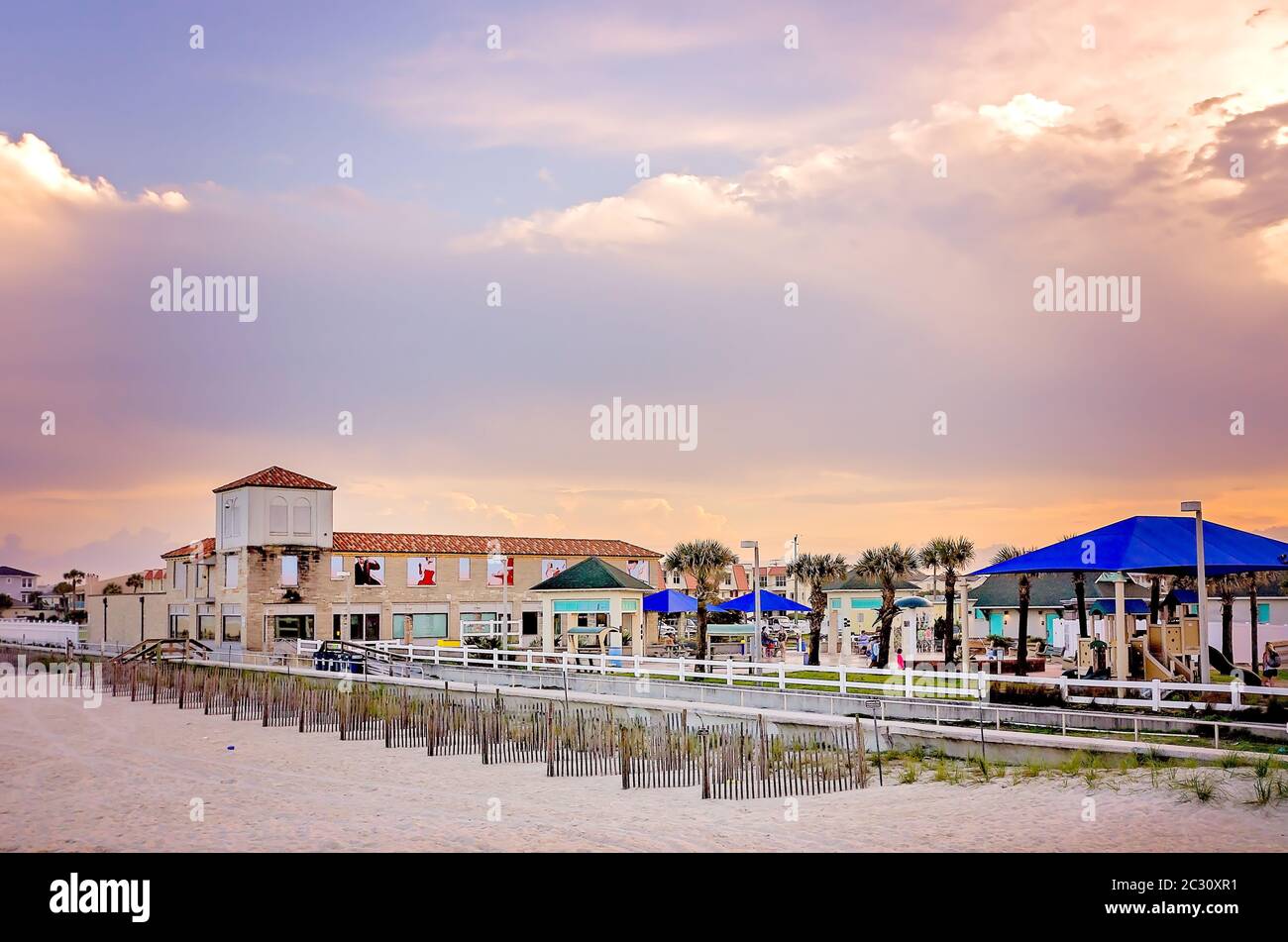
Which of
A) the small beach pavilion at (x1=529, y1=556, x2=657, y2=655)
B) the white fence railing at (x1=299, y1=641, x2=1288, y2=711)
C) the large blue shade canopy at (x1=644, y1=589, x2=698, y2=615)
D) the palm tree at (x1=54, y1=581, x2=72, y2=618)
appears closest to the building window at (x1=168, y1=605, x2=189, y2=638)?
the small beach pavilion at (x1=529, y1=556, x2=657, y2=655)

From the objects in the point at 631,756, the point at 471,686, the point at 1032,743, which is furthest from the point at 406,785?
the point at 471,686

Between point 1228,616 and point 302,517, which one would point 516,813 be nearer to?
point 1228,616

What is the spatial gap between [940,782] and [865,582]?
1564 inches

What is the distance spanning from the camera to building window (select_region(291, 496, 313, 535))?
54688 mm

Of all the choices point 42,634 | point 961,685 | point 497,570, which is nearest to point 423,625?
point 497,570

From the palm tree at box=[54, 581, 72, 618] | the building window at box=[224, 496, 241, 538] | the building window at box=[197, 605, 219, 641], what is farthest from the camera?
the palm tree at box=[54, 581, 72, 618]

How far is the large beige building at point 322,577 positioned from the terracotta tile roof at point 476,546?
8 centimetres

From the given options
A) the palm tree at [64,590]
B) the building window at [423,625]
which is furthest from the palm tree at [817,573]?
the palm tree at [64,590]

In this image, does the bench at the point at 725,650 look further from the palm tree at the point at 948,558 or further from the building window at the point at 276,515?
the building window at the point at 276,515

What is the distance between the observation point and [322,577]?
54750 mm

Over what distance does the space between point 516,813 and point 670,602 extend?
2298cm

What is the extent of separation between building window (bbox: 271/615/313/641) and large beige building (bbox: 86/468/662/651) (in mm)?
49

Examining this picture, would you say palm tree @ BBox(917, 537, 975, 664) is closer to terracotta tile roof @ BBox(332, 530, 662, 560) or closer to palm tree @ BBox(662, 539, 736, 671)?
palm tree @ BBox(662, 539, 736, 671)
